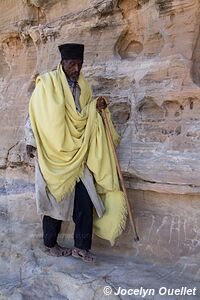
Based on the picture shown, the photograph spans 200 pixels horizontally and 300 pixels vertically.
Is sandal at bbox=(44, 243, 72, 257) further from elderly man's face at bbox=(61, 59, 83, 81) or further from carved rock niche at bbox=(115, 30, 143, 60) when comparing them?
carved rock niche at bbox=(115, 30, 143, 60)

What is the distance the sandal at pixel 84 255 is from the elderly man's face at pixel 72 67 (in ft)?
5.05

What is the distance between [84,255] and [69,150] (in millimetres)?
933

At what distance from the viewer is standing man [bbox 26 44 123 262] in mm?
3738

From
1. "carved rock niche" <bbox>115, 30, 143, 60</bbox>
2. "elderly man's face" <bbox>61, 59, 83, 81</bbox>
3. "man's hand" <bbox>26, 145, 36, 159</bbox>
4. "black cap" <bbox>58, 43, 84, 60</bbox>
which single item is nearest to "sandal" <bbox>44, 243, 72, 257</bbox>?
"man's hand" <bbox>26, 145, 36, 159</bbox>

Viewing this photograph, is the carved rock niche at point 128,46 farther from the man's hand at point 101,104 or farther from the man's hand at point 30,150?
the man's hand at point 30,150

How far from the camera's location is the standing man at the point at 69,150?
3.74 m

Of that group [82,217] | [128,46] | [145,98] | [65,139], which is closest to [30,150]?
[65,139]

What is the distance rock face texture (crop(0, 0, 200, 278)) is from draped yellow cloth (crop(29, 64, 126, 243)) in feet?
1.28

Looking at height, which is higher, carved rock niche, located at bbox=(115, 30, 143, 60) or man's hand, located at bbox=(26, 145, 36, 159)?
carved rock niche, located at bbox=(115, 30, 143, 60)

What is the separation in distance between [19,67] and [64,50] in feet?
7.36

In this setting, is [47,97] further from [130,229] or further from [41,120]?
[130,229]

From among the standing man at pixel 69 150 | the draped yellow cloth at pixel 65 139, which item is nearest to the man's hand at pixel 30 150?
the standing man at pixel 69 150

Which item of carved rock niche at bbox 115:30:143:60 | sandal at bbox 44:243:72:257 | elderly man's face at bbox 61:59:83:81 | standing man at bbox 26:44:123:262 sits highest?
carved rock niche at bbox 115:30:143:60

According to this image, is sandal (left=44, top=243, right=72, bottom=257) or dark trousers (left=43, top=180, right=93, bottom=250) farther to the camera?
sandal (left=44, top=243, right=72, bottom=257)
